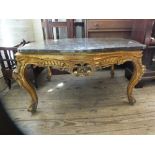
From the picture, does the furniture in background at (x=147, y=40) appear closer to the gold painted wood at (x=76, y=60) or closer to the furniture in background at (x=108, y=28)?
the furniture in background at (x=108, y=28)

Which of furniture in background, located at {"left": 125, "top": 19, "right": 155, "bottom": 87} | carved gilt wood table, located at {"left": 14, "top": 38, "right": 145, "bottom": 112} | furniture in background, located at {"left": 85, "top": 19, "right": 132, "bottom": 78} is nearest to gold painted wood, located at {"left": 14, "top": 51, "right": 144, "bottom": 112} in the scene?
carved gilt wood table, located at {"left": 14, "top": 38, "right": 145, "bottom": 112}

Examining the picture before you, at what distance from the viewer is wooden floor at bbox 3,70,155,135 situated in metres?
1.22

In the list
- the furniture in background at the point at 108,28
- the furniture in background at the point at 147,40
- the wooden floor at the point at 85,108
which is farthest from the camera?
the furniture in background at the point at 108,28

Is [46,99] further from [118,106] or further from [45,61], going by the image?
[118,106]

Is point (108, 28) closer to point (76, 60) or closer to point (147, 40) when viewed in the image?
point (147, 40)

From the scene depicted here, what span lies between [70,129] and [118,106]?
1.70 ft

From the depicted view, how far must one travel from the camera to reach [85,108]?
4.82ft

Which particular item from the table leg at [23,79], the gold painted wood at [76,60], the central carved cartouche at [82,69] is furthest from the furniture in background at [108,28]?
the table leg at [23,79]

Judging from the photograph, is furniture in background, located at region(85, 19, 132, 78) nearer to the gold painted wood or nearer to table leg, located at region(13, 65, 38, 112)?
the gold painted wood

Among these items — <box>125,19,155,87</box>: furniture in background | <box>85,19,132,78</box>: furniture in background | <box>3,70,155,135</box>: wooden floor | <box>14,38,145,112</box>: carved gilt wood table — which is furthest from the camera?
<box>85,19,132,78</box>: furniture in background

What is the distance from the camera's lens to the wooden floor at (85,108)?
1221 mm

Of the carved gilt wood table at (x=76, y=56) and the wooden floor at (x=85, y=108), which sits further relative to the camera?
the wooden floor at (x=85, y=108)

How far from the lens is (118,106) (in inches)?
58.2
